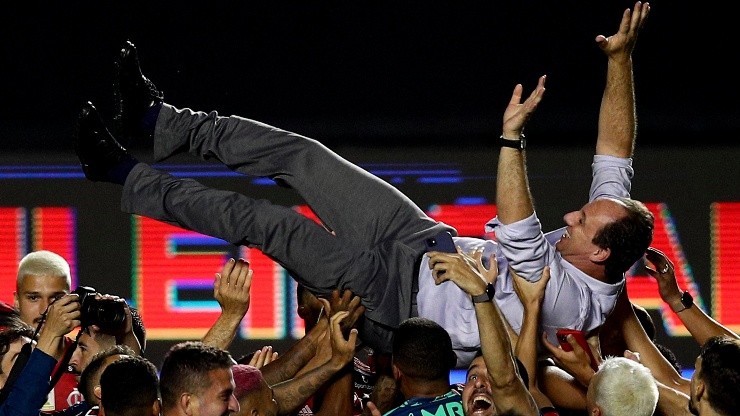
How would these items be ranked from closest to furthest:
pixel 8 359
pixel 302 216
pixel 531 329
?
pixel 531 329
pixel 8 359
pixel 302 216

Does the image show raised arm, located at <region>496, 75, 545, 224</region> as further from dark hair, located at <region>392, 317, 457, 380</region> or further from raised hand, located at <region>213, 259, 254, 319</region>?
raised hand, located at <region>213, 259, 254, 319</region>

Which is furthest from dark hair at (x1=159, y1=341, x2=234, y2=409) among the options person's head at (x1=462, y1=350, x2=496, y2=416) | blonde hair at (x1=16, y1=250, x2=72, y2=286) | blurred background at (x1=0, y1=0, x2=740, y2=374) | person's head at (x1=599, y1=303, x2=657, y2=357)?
blurred background at (x1=0, y1=0, x2=740, y2=374)

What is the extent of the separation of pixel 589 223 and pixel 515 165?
444 mm

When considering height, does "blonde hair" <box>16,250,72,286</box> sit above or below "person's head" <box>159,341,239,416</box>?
below

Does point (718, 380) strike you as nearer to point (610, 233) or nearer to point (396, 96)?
point (610, 233)

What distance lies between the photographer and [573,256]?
419 cm

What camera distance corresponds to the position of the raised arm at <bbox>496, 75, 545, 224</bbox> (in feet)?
12.5

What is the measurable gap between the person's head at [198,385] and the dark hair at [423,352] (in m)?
0.53

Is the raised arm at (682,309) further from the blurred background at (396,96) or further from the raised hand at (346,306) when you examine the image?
the blurred background at (396,96)

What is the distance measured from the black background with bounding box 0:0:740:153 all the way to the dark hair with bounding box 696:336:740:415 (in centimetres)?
417

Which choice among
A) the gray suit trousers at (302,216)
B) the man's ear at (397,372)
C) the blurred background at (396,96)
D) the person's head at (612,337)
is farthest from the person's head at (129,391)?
the blurred background at (396,96)

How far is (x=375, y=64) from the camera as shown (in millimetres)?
7375

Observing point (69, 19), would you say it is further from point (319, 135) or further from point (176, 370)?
point (176, 370)

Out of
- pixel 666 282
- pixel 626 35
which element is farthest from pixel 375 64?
pixel 666 282
